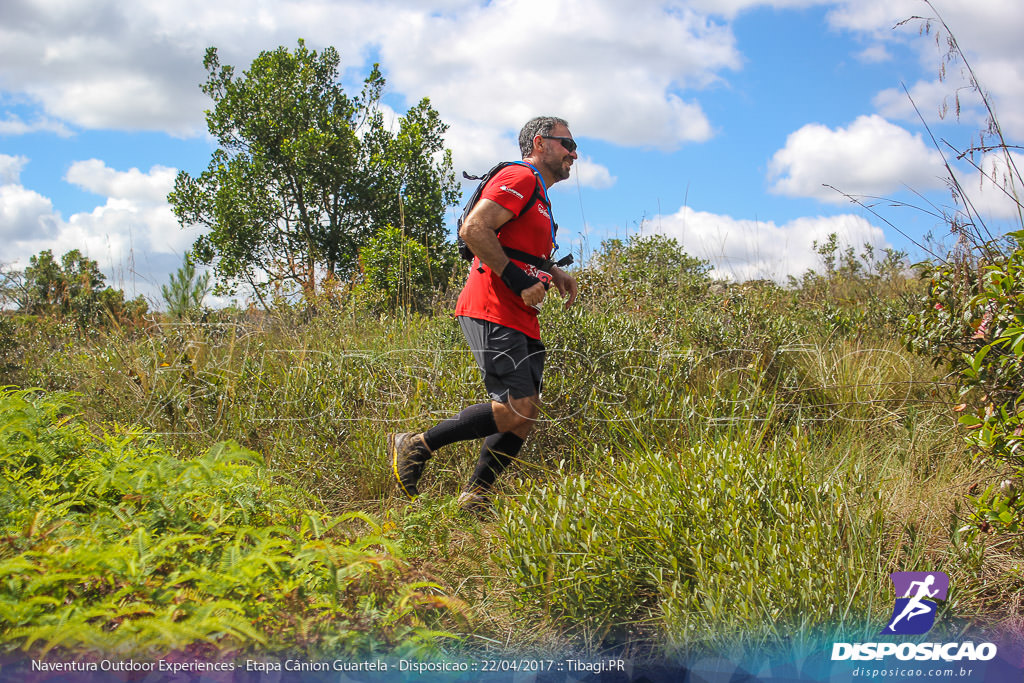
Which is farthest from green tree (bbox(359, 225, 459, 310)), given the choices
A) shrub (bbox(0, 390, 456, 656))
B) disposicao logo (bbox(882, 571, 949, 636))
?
disposicao logo (bbox(882, 571, 949, 636))

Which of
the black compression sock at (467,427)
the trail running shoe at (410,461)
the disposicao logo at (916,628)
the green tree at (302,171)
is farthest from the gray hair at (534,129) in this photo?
the green tree at (302,171)

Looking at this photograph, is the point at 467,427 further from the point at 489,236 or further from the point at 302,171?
the point at 302,171

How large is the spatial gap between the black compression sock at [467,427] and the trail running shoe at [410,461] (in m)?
0.07

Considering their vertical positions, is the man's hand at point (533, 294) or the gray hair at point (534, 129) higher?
the gray hair at point (534, 129)

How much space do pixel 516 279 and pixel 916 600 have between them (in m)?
1.96

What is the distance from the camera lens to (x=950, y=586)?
221cm

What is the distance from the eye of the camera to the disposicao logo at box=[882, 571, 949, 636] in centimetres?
203

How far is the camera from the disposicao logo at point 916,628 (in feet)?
6.43

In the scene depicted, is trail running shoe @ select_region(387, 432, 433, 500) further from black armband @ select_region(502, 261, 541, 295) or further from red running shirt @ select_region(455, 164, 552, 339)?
black armband @ select_region(502, 261, 541, 295)

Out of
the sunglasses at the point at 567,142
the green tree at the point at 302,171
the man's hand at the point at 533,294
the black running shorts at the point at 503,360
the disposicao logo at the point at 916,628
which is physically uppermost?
the green tree at the point at 302,171

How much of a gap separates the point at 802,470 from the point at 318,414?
9.02 ft

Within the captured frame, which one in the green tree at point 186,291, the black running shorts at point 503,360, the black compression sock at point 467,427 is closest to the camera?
the black running shorts at point 503,360

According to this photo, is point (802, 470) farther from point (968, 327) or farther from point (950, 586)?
point (968, 327)

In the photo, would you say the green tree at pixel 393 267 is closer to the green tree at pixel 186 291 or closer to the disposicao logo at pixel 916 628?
the green tree at pixel 186 291
